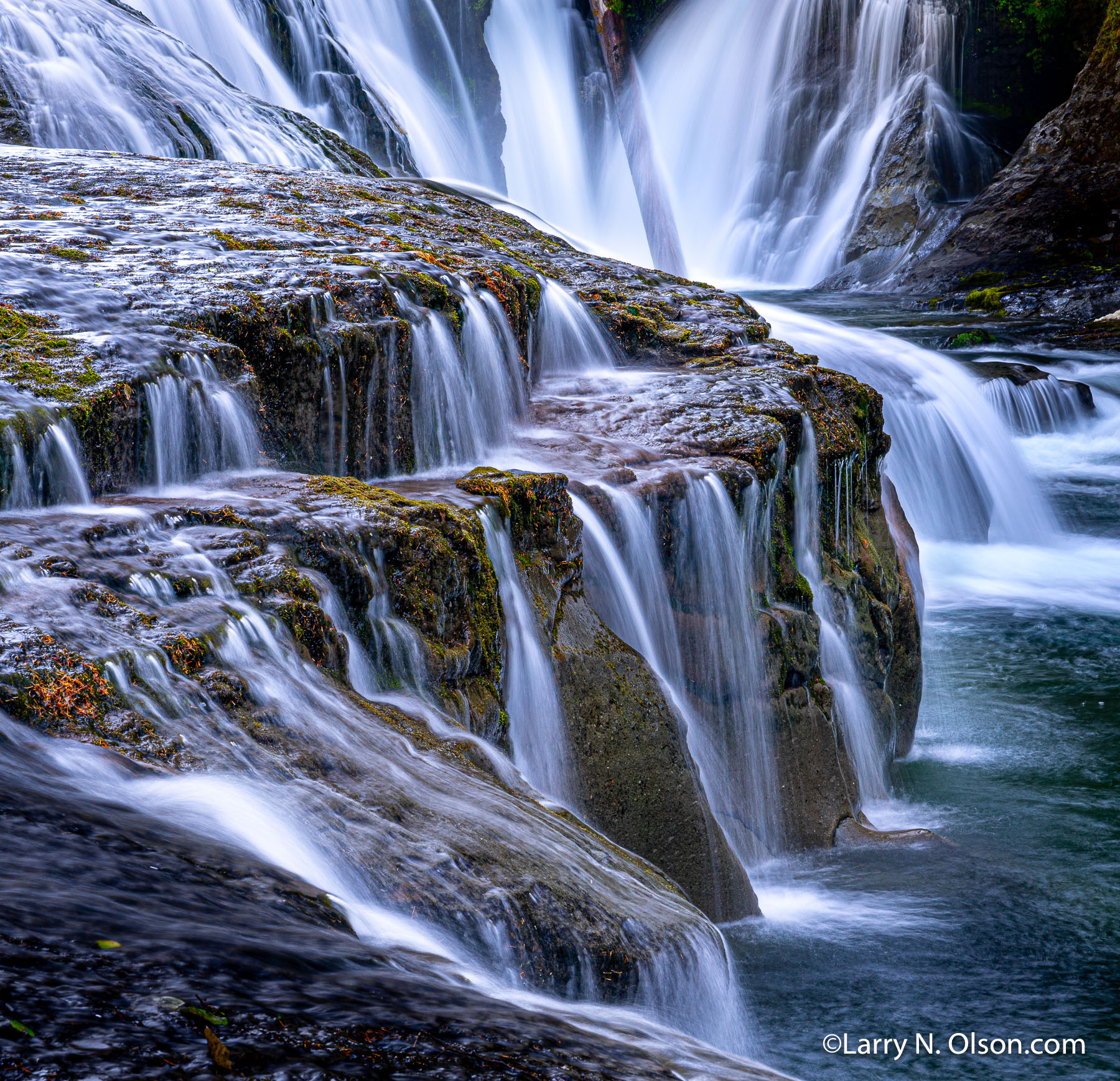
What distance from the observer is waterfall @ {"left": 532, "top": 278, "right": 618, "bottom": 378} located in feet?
23.8

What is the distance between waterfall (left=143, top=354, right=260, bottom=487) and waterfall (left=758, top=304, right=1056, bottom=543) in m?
7.77

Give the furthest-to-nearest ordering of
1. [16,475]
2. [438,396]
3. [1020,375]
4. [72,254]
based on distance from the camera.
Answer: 1. [1020,375]
2. [438,396]
3. [72,254]
4. [16,475]

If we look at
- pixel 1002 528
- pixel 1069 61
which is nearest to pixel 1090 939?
pixel 1002 528

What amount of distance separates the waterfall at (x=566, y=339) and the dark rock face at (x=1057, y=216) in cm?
1222

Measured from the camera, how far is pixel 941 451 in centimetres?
1198

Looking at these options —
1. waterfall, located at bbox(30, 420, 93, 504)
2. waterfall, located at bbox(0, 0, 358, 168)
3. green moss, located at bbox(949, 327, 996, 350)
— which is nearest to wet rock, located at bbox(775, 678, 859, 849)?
waterfall, located at bbox(30, 420, 93, 504)

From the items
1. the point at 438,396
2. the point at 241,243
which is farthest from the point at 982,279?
the point at 241,243

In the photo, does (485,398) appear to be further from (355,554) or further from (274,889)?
(274,889)

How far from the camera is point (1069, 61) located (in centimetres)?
2152

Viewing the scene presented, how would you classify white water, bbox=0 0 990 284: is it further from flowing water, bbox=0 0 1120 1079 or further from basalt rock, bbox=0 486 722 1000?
basalt rock, bbox=0 486 722 1000

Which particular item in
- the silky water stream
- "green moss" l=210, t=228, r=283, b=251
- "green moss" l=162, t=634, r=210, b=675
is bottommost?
the silky water stream

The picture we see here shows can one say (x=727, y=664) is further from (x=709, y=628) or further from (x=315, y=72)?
(x=315, y=72)

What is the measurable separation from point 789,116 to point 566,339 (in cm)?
2042

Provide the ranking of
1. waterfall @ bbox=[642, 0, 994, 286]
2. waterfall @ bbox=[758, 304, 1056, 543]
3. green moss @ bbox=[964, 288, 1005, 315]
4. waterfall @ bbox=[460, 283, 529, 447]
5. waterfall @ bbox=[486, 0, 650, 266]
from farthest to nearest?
waterfall @ bbox=[486, 0, 650, 266], waterfall @ bbox=[642, 0, 994, 286], green moss @ bbox=[964, 288, 1005, 315], waterfall @ bbox=[758, 304, 1056, 543], waterfall @ bbox=[460, 283, 529, 447]
